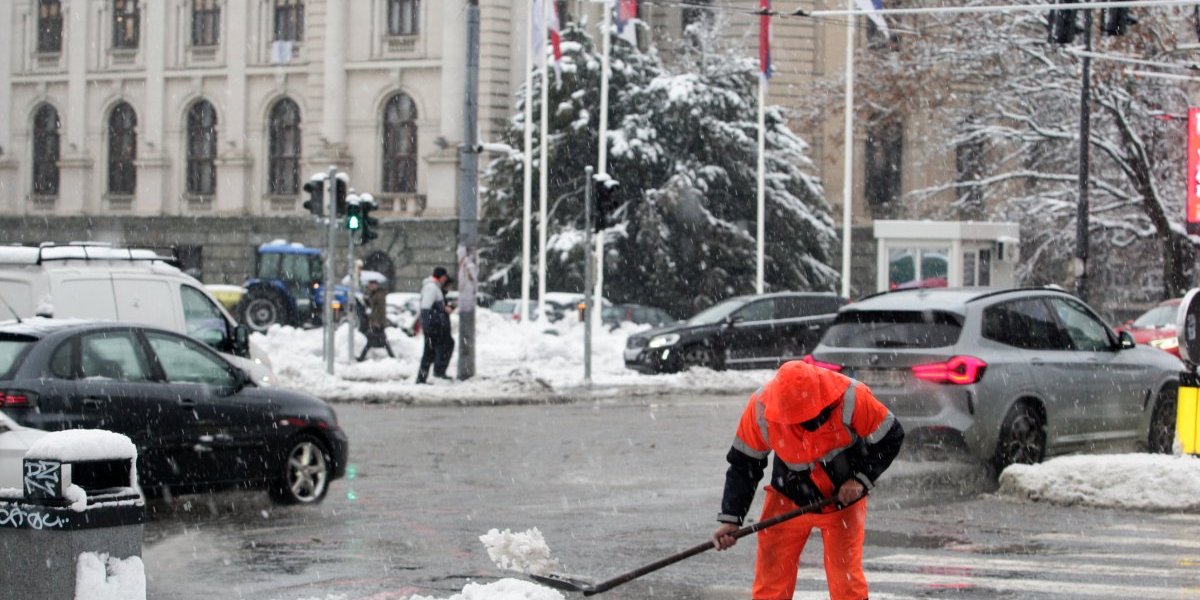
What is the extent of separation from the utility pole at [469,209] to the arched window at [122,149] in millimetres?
36466

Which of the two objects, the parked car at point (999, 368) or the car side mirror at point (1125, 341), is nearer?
the parked car at point (999, 368)

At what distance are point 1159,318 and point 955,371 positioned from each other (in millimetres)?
17035

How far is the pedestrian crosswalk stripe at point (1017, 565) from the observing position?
1005 cm

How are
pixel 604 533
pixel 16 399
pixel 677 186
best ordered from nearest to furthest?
pixel 16 399 < pixel 604 533 < pixel 677 186

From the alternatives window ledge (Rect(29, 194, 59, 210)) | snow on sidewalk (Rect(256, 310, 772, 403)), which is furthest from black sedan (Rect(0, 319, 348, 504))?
window ledge (Rect(29, 194, 59, 210))

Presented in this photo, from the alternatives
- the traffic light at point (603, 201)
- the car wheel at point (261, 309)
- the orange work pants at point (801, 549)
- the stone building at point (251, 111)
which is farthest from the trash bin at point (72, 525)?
the stone building at point (251, 111)

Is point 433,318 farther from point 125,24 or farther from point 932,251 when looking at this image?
point 125,24

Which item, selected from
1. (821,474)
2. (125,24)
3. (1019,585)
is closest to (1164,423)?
(1019,585)

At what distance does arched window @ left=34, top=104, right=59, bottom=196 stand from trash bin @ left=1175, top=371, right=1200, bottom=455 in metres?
54.1

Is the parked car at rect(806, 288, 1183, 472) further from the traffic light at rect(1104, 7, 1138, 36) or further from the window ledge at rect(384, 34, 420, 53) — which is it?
the window ledge at rect(384, 34, 420, 53)

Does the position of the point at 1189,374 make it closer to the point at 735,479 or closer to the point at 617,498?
the point at 617,498

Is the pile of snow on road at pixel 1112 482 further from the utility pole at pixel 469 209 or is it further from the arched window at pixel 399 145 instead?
the arched window at pixel 399 145

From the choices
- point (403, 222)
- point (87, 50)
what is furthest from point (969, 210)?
point (87, 50)

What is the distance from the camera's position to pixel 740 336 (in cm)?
2920
